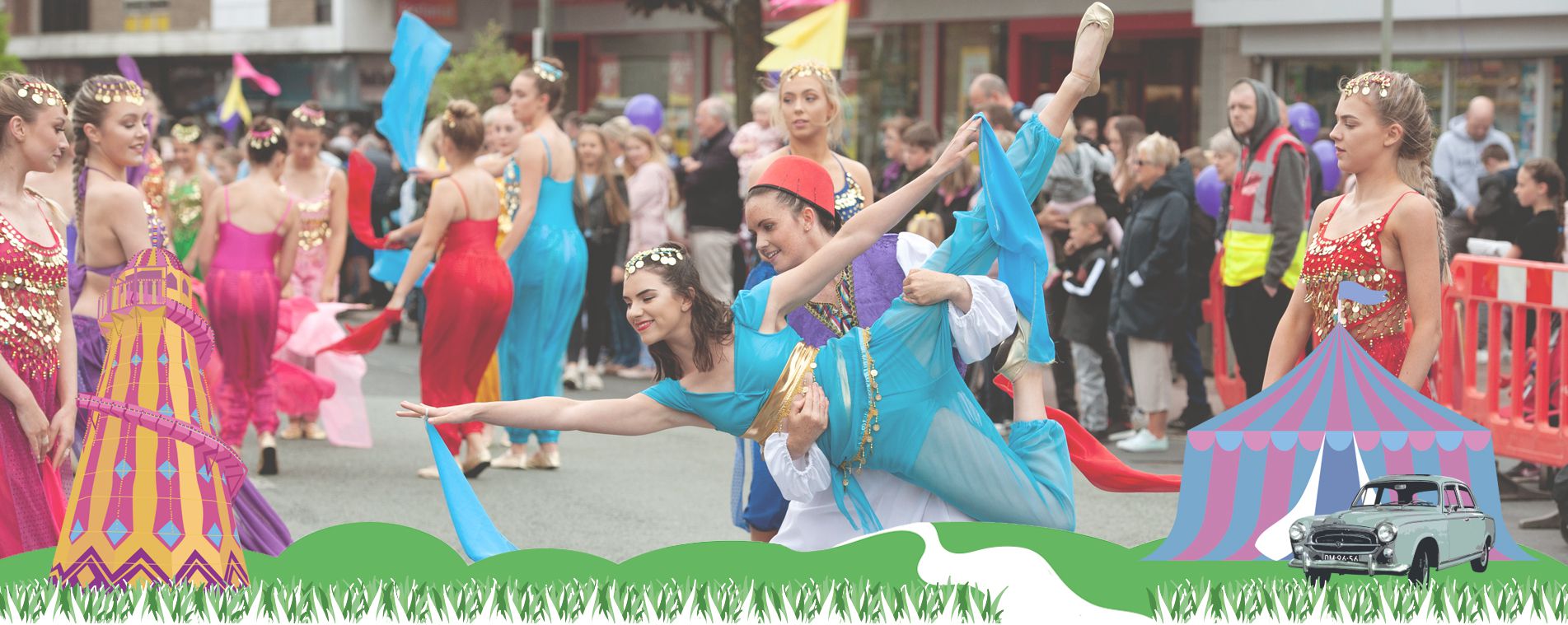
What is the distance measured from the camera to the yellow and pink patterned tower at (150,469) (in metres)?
3.77

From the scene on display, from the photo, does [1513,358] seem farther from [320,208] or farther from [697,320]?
[320,208]

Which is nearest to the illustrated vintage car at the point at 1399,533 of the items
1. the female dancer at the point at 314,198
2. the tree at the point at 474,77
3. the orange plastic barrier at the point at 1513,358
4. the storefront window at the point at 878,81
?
the orange plastic barrier at the point at 1513,358

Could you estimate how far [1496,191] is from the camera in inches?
471

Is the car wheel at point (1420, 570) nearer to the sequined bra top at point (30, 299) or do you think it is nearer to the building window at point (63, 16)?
the sequined bra top at point (30, 299)

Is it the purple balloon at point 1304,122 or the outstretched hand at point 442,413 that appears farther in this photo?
the purple balloon at point 1304,122

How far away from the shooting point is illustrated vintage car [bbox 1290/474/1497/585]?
318 cm

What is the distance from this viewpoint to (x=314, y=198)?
962 cm

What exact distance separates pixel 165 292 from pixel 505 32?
25.6 m

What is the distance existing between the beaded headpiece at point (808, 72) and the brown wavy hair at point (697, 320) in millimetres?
1978

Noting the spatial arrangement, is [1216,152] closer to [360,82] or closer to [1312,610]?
[1312,610]

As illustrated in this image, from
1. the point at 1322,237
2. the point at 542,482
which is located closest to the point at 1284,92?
the point at 542,482

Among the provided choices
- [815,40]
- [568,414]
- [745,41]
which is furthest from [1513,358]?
[745,41]

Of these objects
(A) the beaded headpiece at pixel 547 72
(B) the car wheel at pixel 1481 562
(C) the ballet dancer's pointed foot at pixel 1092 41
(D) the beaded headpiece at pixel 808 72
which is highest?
(A) the beaded headpiece at pixel 547 72

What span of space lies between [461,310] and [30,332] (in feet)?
11.2
